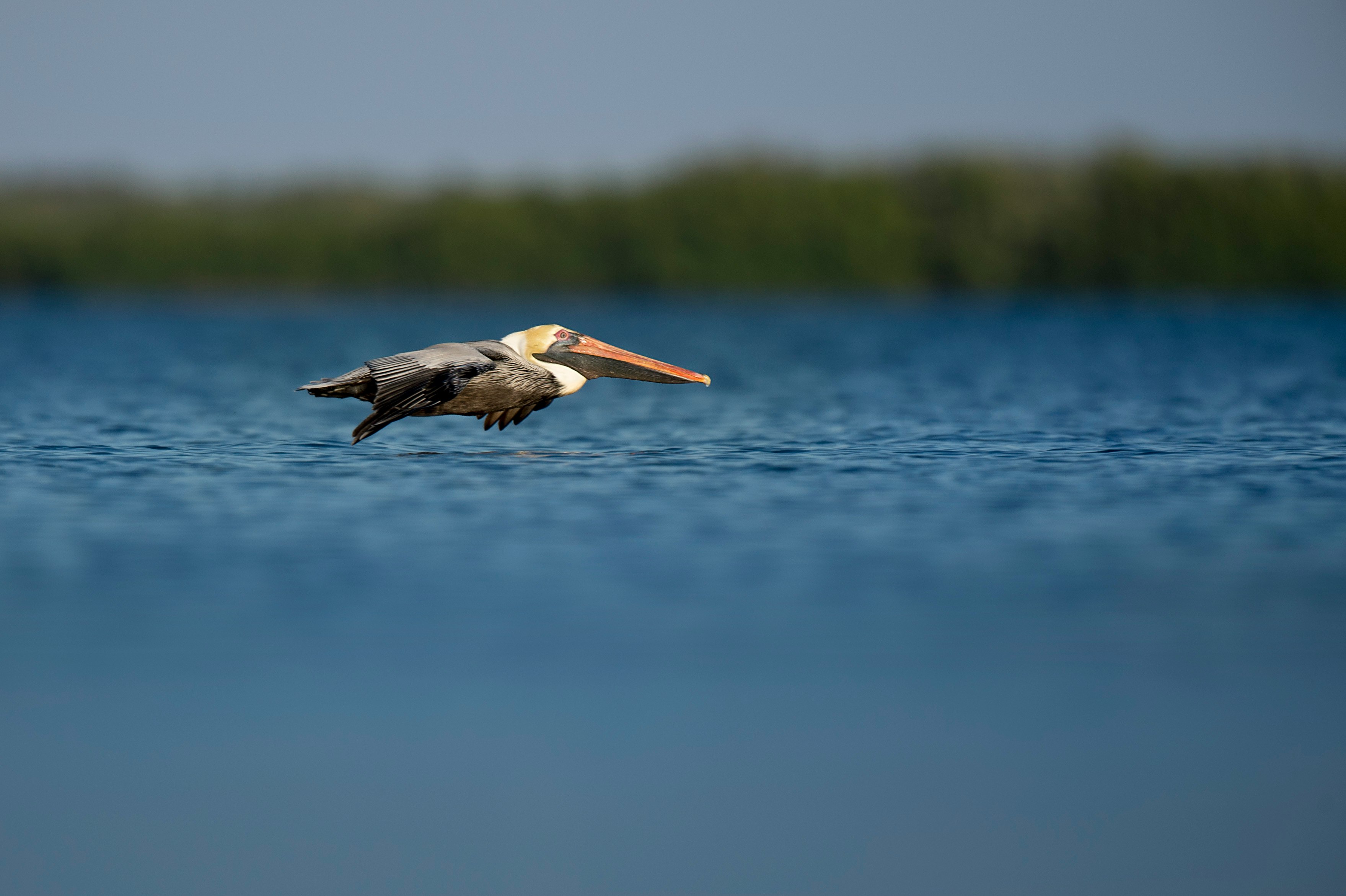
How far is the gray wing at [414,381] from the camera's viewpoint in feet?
39.7

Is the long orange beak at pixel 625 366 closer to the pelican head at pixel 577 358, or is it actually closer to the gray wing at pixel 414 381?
the pelican head at pixel 577 358

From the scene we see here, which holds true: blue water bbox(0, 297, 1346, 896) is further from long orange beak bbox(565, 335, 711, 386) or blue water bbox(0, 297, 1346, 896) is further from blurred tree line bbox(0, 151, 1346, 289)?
blurred tree line bbox(0, 151, 1346, 289)

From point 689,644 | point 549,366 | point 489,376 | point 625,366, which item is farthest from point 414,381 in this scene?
point 689,644

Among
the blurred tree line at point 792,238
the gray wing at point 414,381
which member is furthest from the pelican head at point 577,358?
the blurred tree line at point 792,238

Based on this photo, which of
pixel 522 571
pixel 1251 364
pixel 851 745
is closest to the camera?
pixel 851 745

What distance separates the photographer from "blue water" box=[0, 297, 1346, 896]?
4.93 m

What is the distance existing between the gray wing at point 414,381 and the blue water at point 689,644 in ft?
1.67

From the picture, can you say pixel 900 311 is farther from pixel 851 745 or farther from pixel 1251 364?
pixel 851 745

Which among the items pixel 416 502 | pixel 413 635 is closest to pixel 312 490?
pixel 416 502

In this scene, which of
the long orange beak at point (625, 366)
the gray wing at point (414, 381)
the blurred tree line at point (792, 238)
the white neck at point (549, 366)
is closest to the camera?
the gray wing at point (414, 381)

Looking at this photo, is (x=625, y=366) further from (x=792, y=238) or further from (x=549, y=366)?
(x=792, y=238)

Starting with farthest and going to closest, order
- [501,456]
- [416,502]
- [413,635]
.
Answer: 1. [501,456]
2. [416,502]
3. [413,635]

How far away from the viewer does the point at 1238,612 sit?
24.2ft

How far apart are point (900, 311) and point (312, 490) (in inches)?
2857
